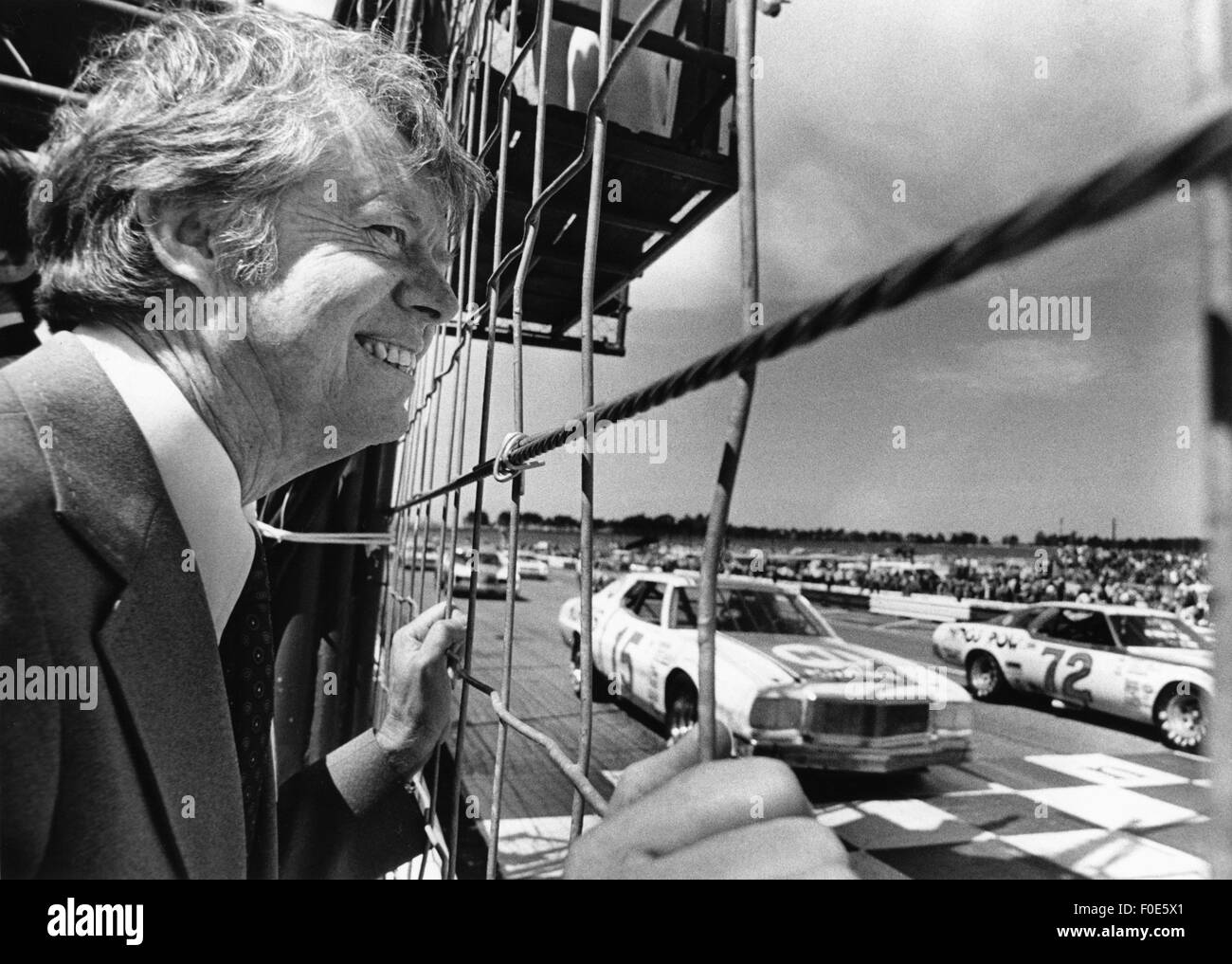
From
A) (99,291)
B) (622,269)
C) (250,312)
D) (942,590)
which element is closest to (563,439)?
(250,312)

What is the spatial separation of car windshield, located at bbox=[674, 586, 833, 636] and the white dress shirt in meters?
4.21

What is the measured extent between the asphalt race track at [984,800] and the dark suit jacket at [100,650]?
5.98 ft

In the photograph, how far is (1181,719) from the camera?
541cm

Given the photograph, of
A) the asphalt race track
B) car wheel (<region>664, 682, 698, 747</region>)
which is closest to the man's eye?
the asphalt race track

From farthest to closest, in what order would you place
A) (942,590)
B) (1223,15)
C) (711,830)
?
(942,590)
(711,830)
(1223,15)

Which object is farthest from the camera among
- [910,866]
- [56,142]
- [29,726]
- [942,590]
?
[942,590]

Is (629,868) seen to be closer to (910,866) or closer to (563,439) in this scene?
(563,439)

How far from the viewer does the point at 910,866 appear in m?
3.06

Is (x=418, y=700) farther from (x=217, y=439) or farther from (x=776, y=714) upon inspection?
(x=776, y=714)

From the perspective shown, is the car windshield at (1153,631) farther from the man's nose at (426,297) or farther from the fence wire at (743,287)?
the man's nose at (426,297)

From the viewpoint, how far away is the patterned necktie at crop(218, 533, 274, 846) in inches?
30.9

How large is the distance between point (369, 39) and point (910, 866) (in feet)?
11.3

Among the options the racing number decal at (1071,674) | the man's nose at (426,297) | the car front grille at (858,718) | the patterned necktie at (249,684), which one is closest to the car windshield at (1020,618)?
the racing number decal at (1071,674)

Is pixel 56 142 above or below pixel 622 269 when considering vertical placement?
below
